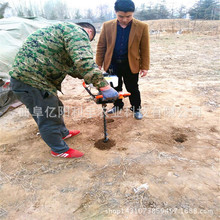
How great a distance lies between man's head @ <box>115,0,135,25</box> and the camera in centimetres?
214

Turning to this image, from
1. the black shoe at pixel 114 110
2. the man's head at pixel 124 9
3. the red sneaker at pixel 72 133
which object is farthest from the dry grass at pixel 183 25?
the red sneaker at pixel 72 133

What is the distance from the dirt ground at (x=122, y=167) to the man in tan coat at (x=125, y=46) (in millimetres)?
825

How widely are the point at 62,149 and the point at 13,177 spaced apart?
0.58m

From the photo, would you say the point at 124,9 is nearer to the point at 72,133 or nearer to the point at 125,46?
the point at 125,46

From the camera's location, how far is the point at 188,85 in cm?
437

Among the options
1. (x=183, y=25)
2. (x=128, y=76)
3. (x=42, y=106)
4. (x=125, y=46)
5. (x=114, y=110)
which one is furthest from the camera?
(x=183, y=25)

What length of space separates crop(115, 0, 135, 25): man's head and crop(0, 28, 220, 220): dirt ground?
1.53 metres

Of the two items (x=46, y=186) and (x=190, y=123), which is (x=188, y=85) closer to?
(x=190, y=123)

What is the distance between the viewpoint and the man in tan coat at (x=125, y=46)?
7.74 ft

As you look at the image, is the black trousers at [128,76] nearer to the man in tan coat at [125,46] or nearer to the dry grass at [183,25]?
the man in tan coat at [125,46]

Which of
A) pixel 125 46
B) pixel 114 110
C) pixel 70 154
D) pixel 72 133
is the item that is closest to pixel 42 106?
pixel 70 154

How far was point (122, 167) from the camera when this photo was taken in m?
2.05

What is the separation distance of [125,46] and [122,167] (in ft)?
5.28

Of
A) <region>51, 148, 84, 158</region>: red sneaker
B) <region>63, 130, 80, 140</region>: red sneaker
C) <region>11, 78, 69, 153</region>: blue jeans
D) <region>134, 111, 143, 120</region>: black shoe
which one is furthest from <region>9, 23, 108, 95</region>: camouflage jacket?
<region>134, 111, 143, 120</region>: black shoe
